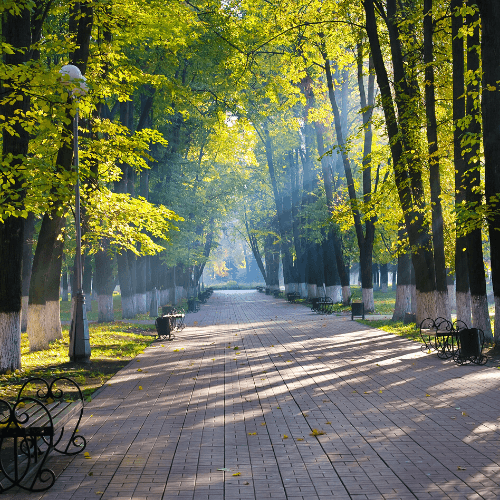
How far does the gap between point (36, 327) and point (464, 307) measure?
36.4 ft

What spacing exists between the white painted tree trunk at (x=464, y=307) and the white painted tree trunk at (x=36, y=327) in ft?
35.4

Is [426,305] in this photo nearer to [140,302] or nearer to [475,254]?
[475,254]

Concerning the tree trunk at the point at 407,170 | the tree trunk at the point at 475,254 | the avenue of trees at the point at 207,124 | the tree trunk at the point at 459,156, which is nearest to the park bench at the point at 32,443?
the avenue of trees at the point at 207,124

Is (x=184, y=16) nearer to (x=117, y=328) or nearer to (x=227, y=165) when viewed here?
(x=117, y=328)

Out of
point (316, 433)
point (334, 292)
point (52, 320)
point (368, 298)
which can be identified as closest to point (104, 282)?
point (52, 320)

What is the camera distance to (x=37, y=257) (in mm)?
14523

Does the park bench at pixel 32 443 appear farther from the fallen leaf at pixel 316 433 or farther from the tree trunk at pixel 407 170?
the tree trunk at pixel 407 170

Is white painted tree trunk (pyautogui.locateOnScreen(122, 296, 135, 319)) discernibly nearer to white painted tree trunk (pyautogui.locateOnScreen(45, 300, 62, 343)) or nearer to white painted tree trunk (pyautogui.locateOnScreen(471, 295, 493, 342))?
white painted tree trunk (pyautogui.locateOnScreen(45, 300, 62, 343))

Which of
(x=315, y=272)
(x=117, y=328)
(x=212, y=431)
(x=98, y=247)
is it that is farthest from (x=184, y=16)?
(x=315, y=272)

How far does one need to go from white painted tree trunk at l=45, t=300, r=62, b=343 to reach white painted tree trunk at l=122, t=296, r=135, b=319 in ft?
36.0

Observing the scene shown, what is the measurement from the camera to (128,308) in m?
26.6

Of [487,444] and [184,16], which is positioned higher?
[184,16]

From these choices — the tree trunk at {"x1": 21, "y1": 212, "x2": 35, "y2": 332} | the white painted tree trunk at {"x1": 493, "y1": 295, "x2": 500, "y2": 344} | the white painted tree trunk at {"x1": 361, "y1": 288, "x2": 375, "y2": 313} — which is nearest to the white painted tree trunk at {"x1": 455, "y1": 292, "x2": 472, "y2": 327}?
the white painted tree trunk at {"x1": 493, "y1": 295, "x2": 500, "y2": 344}

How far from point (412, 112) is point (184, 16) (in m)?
8.13
